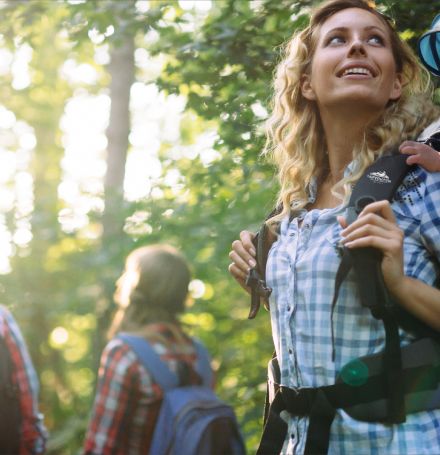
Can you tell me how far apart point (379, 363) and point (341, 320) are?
16cm

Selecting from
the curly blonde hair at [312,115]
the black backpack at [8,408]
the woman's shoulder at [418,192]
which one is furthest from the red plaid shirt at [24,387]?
the woman's shoulder at [418,192]

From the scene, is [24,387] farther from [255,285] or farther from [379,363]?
[379,363]

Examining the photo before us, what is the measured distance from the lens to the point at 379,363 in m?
2.16

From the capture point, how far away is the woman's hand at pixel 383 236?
212 centimetres

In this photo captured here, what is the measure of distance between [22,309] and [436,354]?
9.56 meters

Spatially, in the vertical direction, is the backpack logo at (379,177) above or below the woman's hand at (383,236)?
above

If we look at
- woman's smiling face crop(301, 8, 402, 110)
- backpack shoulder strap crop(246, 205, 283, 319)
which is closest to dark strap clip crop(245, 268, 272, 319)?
backpack shoulder strap crop(246, 205, 283, 319)

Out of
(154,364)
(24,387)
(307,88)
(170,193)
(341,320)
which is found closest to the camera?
(341,320)

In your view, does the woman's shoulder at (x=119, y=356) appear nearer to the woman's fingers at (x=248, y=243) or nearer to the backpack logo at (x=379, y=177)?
the woman's fingers at (x=248, y=243)

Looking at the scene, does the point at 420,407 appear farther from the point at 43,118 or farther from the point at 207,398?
the point at 43,118

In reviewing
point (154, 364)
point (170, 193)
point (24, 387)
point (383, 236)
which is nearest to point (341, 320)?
point (383, 236)

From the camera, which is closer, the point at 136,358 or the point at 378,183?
the point at 378,183

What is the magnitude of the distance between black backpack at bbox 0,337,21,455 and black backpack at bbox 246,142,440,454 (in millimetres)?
2455

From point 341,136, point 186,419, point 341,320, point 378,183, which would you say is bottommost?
point 186,419
